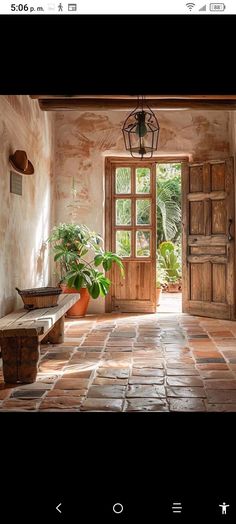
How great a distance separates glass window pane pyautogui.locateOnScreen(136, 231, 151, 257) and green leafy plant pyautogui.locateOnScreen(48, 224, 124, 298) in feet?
1.55

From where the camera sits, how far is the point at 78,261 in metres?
6.91

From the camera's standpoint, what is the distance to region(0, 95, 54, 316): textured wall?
4414mm

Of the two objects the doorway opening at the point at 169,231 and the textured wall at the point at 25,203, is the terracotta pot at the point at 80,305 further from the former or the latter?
the doorway opening at the point at 169,231

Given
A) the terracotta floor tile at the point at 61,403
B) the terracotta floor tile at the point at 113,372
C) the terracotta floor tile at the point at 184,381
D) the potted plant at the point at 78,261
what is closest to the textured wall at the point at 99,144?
the potted plant at the point at 78,261

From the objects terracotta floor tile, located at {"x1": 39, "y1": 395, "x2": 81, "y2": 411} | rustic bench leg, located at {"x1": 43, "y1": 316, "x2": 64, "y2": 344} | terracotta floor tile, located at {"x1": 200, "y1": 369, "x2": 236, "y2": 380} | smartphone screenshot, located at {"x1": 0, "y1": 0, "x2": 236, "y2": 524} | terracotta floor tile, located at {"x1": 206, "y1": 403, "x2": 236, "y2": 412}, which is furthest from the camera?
rustic bench leg, located at {"x1": 43, "y1": 316, "x2": 64, "y2": 344}

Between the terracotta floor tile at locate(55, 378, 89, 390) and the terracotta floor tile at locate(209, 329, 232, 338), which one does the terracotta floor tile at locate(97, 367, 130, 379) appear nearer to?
the terracotta floor tile at locate(55, 378, 89, 390)

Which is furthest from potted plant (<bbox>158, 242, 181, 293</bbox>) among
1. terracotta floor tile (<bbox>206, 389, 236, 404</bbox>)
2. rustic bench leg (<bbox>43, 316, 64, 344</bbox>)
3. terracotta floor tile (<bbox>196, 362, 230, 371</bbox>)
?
terracotta floor tile (<bbox>206, 389, 236, 404</bbox>)

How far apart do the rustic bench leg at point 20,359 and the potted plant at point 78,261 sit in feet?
8.98

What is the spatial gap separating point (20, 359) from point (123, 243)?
4.00 m
